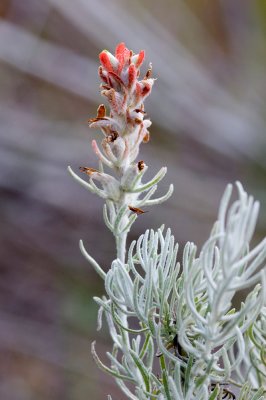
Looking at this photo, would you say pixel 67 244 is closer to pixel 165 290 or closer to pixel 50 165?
pixel 50 165

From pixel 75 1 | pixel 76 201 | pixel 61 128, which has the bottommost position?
pixel 76 201

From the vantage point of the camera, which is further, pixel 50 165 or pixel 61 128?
pixel 61 128

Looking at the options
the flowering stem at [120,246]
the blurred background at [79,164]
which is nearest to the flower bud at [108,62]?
the flowering stem at [120,246]

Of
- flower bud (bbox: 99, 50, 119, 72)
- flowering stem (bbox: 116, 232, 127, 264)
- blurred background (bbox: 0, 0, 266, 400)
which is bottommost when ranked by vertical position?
flowering stem (bbox: 116, 232, 127, 264)

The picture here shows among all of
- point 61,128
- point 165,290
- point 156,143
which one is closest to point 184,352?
point 165,290

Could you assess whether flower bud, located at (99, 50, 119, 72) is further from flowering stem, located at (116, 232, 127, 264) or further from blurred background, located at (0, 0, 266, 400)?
blurred background, located at (0, 0, 266, 400)

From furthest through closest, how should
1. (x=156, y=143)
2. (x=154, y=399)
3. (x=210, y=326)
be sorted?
(x=156, y=143) → (x=154, y=399) → (x=210, y=326)

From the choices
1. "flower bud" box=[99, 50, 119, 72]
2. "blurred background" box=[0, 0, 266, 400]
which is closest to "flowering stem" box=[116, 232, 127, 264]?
"flower bud" box=[99, 50, 119, 72]

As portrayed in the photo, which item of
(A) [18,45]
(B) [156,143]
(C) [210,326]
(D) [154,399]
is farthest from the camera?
(B) [156,143]

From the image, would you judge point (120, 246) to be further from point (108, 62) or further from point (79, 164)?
point (79, 164)

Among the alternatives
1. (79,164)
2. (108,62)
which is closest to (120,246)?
(108,62)
